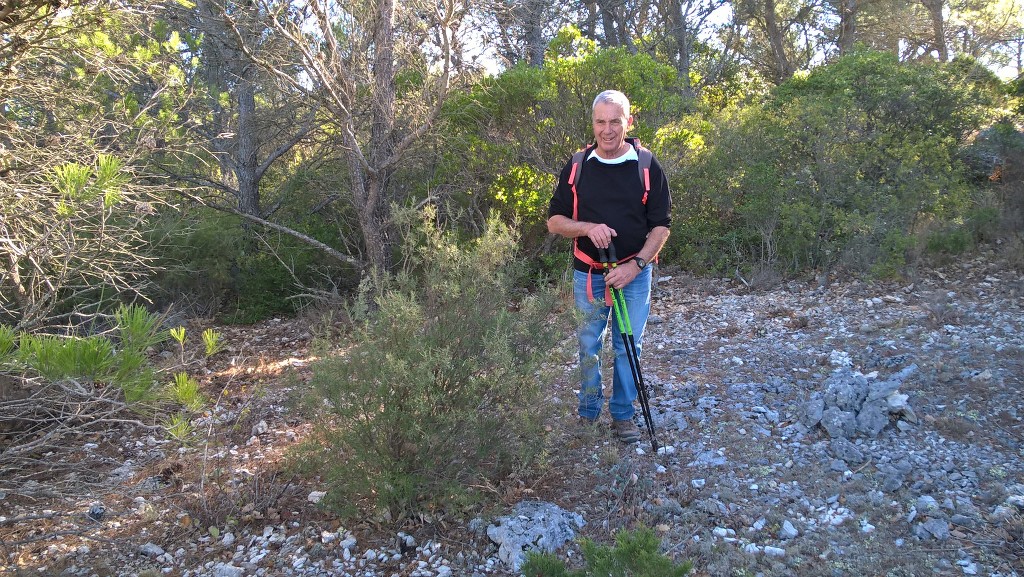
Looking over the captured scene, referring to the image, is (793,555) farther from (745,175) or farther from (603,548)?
(745,175)

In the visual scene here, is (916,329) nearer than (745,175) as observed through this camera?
Yes

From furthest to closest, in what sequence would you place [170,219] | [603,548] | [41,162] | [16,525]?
[170,219]
[41,162]
[16,525]
[603,548]

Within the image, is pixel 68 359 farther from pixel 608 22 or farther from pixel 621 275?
pixel 608 22

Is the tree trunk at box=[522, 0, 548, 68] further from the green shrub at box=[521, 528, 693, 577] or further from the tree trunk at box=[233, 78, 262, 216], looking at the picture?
the green shrub at box=[521, 528, 693, 577]

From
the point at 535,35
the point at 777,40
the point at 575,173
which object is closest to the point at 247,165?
the point at 535,35

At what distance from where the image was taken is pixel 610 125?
11.8 feet

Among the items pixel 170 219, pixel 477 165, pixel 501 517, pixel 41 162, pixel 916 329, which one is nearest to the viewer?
pixel 501 517

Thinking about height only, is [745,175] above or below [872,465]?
above

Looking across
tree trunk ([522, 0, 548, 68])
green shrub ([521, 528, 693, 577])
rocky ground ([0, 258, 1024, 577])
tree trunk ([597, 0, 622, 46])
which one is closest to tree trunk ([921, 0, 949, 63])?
tree trunk ([597, 0, 622, 46])

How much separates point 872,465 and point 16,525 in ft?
14.5

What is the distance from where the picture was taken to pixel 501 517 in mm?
3213

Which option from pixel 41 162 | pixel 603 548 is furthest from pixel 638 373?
pixel 41 162

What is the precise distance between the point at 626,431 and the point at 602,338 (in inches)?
22.6

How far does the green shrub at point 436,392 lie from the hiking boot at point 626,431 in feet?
2.59
